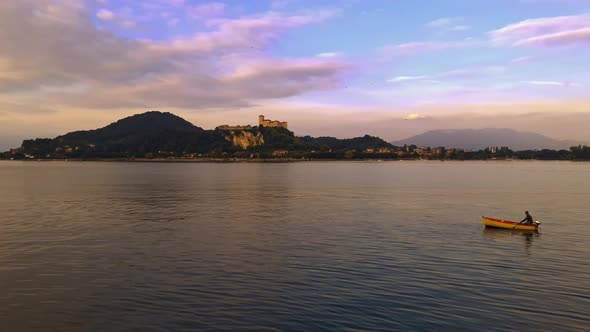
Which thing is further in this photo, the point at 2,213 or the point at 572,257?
the point at 2,213

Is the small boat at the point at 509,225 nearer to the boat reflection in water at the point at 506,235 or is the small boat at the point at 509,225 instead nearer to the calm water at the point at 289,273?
the boat reflection in water at the point at 506,235

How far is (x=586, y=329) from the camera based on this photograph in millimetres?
20531

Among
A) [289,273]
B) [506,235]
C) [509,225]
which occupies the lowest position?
[506,235]

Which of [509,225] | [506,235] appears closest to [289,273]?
[506,235]

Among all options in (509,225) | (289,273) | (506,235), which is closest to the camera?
(289,273)

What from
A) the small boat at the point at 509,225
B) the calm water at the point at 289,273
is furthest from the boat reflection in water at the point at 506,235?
the small boat at the point at 509,225

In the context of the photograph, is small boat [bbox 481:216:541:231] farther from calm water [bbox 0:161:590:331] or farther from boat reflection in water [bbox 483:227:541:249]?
calm water [bbox 0:161:590:331]

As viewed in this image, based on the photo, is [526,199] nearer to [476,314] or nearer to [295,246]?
[295,246]

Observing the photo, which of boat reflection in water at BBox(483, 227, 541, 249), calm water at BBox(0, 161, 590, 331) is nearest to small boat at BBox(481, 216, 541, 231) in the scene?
boat reflection in water at BBox(483, 227, 541, 249)

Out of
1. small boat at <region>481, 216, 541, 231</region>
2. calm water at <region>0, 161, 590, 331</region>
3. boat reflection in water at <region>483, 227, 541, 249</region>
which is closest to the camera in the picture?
calm water at <region>0, 161, 590, 331</region>

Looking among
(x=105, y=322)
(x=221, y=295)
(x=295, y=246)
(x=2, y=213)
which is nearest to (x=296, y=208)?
(x=295, y=246)

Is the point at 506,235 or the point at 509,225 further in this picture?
the point at 509,225

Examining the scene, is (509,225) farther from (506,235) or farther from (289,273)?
(289,273)

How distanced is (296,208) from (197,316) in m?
49.4
